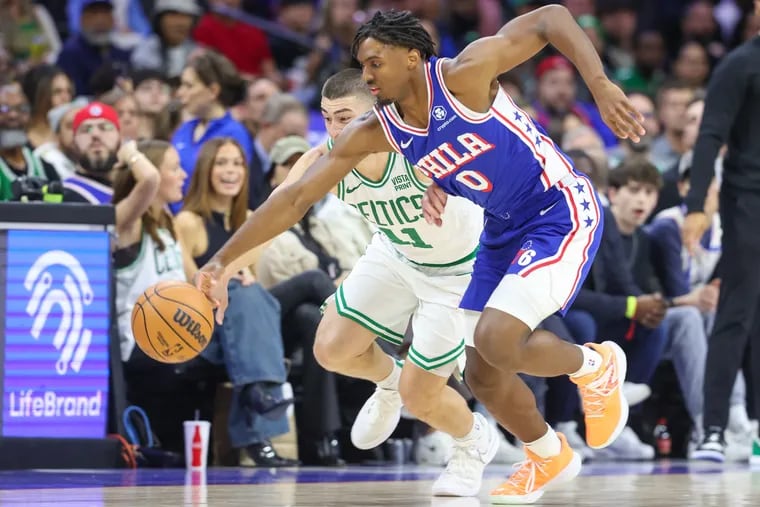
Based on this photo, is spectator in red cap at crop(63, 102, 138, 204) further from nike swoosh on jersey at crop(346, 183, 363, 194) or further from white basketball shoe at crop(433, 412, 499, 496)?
white basketball shoe at crop(433, 412, 499, 496)

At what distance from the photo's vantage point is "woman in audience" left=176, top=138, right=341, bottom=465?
26.8ft

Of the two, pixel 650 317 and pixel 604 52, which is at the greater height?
pixel 604 52

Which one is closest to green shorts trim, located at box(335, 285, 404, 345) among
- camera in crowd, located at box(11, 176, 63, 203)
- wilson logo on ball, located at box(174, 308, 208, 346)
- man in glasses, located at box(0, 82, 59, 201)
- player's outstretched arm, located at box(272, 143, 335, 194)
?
player's outstretched arm, located at box(272, 143, 335, 194)

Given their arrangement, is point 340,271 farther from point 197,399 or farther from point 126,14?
point 126,14

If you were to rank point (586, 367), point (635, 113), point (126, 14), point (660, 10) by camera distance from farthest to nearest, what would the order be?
point (660, 10)
point (126, 14)
point (586, 367)
point (635, 113)

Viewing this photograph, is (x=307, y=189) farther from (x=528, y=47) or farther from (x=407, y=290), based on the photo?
(x=407, y=290)

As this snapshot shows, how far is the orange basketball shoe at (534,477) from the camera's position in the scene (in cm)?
570

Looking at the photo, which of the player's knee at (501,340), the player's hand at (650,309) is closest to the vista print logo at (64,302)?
the player's knee at (501,340)

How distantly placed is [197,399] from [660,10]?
29.9 ft

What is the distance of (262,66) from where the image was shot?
42.5 ft

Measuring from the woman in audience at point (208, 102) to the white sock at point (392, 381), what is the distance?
3.28 metres

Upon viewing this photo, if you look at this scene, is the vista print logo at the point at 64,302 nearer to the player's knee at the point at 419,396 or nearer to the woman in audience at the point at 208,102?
the player's knee at the point at 419,396

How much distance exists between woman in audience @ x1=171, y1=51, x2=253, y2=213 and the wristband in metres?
2.60

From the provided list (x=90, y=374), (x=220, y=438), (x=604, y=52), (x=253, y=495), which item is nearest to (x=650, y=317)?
(x=220, y=438)
